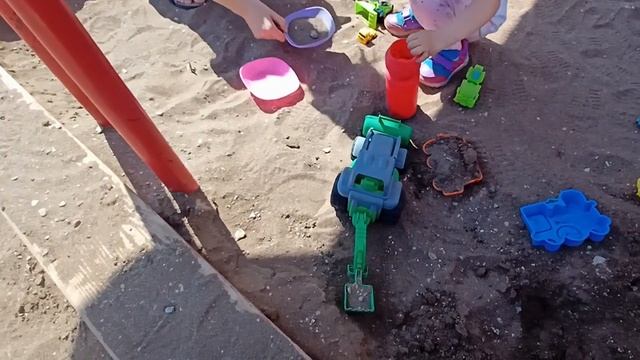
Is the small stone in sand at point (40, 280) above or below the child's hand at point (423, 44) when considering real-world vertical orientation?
below

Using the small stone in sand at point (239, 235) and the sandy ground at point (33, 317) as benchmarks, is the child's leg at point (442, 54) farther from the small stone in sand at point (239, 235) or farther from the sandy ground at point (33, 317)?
the sandy ground at point (33, 317)

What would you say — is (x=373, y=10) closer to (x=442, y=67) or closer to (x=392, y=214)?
(x=442, y=67)

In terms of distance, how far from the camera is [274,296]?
4.80 ft

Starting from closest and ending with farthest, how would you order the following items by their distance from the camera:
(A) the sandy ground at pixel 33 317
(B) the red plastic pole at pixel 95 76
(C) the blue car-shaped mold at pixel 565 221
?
(B) the red plastic pole at pixel 95 76 → (A) the sandy ground at pixel 33 317 → (C) the blue car-shaped mold at pixel 565 221

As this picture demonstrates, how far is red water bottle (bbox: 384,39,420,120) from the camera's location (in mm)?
1683

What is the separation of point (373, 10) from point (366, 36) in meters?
0.12

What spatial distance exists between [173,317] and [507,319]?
82cm

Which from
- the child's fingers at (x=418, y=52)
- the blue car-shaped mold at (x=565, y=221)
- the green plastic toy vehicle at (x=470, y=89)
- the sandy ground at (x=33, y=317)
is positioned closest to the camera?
the sandy ground at (x=33, y=317)

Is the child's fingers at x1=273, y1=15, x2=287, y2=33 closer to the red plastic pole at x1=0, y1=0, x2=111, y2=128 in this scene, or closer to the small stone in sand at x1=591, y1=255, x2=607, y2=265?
the red plastic pole at x1=0, y1=0, x2=111, y2=128

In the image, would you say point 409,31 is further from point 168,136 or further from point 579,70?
point 168,136

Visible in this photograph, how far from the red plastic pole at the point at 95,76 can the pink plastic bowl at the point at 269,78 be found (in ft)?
1.56

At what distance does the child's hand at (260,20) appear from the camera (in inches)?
80.0

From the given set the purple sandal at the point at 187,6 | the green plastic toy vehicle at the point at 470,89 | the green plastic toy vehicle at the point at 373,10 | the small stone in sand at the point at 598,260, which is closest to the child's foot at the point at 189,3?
the purple sandal at the point at 187,6

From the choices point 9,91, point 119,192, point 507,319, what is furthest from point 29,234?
point 507,319
